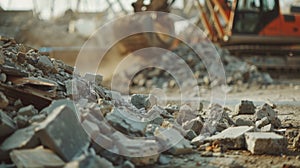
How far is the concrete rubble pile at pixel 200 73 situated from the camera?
1112 centimetres

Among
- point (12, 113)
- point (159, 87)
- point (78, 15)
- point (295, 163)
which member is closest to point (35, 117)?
point (12, 113)

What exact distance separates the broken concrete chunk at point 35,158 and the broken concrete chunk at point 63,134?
5 centimetres

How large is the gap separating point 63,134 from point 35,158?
0.23m

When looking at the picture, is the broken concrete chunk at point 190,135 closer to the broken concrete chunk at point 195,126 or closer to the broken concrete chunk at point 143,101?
the broken concrete chunk at point 195,126

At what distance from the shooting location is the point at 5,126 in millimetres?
2723

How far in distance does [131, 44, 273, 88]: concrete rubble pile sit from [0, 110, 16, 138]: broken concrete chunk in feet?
27.6

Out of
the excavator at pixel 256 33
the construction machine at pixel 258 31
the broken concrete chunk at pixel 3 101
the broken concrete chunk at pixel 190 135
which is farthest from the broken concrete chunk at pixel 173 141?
the construction machine at pixel 258 31

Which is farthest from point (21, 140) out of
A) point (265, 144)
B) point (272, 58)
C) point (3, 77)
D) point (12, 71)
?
point (272, 58)

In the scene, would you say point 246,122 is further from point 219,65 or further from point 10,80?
point 219,65

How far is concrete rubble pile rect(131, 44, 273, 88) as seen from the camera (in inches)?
438

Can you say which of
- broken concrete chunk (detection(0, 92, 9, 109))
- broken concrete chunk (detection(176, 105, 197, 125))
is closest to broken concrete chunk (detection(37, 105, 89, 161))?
broken concrete chunk (detection(0, 92, 9, 109))

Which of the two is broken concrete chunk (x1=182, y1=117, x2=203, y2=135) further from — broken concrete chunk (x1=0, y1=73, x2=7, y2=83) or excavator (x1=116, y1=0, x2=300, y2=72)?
excavator (x1=116, y1=0, x2=300, y2=72)

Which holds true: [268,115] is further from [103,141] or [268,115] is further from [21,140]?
[21,140]

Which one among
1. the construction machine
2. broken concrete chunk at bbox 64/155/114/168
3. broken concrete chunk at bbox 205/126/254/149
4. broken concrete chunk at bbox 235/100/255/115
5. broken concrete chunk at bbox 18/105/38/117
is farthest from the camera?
the construction machine
